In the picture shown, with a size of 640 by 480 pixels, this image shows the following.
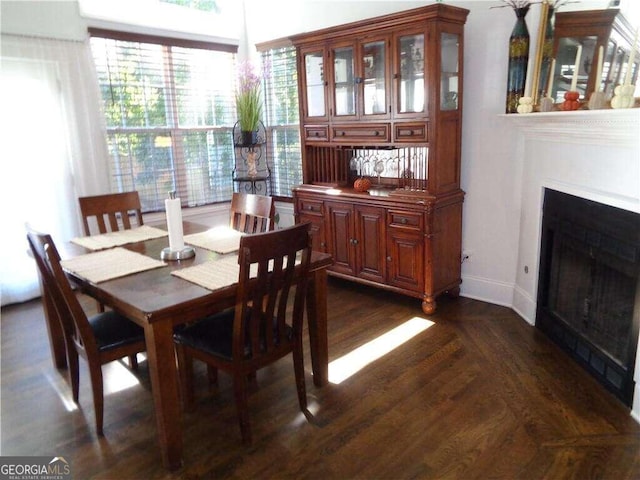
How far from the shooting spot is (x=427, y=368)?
9.18 feet

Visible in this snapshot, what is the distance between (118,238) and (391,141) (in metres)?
2.02

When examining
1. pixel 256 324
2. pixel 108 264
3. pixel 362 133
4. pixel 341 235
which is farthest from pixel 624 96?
pixel 108 264

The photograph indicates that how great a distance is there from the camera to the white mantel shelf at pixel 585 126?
7.27ft

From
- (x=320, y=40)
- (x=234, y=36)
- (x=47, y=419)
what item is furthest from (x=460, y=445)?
(x=234, y=36)

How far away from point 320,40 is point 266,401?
281cm

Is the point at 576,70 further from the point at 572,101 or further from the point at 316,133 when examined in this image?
the point at 316,133

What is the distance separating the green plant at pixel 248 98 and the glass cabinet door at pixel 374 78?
1.41m

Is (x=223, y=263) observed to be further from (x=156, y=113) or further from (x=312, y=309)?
(x=156, y=113)

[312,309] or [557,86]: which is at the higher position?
[557,86]

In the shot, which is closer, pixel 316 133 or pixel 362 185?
pixel 362 185

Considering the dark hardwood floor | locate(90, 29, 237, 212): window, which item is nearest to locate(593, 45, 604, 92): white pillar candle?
the dark hardwood floor

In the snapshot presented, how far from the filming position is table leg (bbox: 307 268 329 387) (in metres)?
2.49

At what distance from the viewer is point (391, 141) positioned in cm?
361

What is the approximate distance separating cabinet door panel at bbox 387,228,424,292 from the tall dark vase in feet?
3.67
